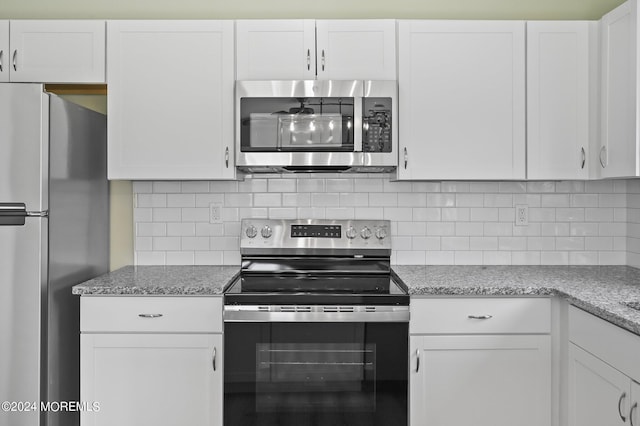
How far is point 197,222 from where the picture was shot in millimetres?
2814

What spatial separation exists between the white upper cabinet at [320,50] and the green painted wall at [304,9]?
31 cm

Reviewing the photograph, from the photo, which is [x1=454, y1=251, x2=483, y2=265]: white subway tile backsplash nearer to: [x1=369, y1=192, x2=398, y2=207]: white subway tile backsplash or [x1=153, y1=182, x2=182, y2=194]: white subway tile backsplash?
[x1=369, y1=192, x2=398, y2=207]: white subway tile backsplash

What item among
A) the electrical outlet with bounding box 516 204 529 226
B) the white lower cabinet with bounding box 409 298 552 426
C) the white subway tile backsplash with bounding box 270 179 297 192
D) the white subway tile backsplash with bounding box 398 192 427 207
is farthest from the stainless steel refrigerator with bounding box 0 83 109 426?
the electrical outlet with bounding box 516 204 529 226

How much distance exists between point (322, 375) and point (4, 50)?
213 cm

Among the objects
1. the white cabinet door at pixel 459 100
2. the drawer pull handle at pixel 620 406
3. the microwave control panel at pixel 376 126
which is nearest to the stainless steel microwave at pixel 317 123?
the microwave control panel at pixel 376 126

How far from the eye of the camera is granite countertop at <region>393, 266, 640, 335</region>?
1797mm

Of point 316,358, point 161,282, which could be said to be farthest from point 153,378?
point 316,358

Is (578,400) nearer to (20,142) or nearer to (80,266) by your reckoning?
(80,266)

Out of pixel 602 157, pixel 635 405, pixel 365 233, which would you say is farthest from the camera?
pixel 365 233

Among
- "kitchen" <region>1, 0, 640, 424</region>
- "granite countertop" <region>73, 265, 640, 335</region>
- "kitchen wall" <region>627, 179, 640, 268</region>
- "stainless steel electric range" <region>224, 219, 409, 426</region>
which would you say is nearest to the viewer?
"granite countertop" <region>73, 265, 640, 335</region>

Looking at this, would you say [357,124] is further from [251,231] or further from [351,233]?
[251,231]

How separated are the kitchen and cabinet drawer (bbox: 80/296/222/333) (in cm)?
66

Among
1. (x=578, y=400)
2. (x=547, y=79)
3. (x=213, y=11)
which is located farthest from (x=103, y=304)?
(x=547, y=79)

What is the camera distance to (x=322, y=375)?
2125 mm
